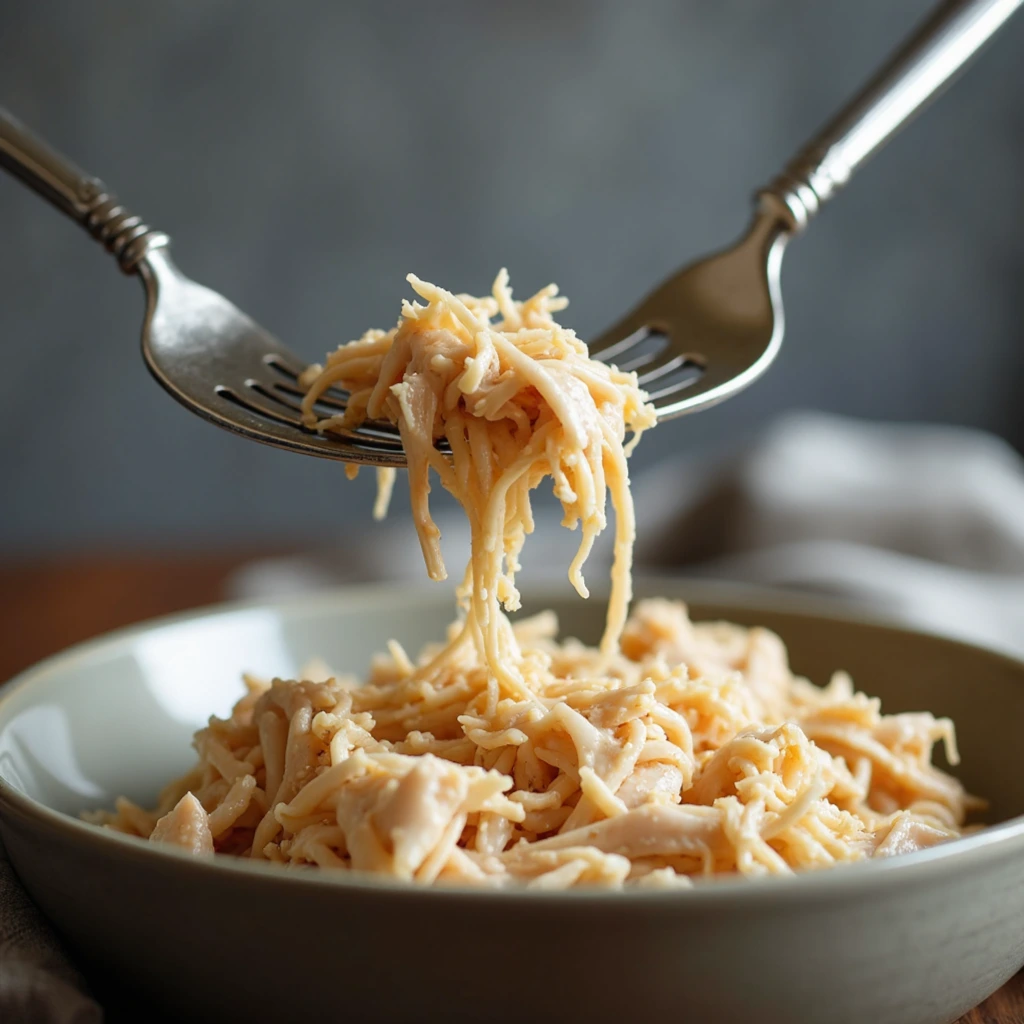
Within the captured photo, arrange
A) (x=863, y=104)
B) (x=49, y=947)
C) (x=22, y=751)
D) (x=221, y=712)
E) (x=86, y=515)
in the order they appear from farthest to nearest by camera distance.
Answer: (x=86, y=515)
(x=221, y=712)
(x=863, y=104)
(x=22, y=751)
(x=49, y=947)

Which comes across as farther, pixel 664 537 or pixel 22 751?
pixel 664 537

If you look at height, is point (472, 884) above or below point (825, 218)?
below

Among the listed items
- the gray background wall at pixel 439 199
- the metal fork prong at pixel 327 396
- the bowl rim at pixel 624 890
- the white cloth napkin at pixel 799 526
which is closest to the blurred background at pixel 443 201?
the gray background wall at pixel 439 199

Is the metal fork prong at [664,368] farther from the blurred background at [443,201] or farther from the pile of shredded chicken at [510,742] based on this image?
the blurred background at [443,201]

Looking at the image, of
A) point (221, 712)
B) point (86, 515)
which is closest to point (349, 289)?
point (86, 515)

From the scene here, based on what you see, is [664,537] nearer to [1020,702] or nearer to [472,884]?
[1020,702]

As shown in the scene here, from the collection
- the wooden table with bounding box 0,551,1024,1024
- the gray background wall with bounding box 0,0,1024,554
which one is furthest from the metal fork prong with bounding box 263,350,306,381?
the gray background wall with bounding box 0,0,1024,554

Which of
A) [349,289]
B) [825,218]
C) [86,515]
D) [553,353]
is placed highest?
[825,218]

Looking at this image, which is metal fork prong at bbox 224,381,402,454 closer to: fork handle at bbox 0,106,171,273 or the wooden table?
fork handle at bbox 0,106,171,273
